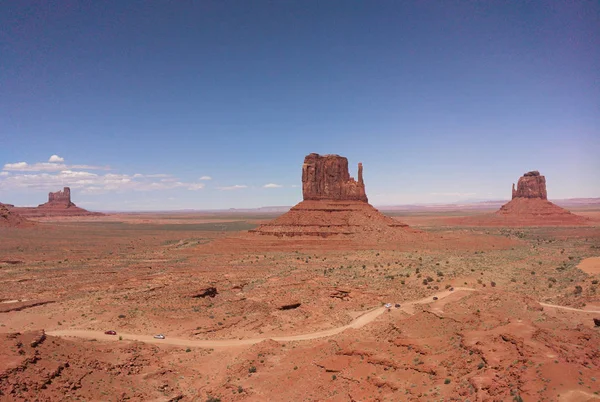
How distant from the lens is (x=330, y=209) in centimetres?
8562

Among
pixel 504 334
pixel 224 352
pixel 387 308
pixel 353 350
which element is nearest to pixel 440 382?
pixel 504 334

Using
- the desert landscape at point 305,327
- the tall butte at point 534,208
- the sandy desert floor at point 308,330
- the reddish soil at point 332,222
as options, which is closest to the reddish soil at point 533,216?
the tall butte at point 534,208

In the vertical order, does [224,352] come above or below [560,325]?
below

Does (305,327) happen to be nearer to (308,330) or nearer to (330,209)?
(308,330)

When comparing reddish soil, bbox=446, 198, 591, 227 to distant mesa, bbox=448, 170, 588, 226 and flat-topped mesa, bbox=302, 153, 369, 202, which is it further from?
flat-topped mesa, bbox=302, 153, 369, 202

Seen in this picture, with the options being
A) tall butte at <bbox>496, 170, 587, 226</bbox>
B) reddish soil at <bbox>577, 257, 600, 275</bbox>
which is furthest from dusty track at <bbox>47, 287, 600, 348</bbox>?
tall butte at <bbox>496, 170, 587, 226</bbox>

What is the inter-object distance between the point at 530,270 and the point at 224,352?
36698 millimetres

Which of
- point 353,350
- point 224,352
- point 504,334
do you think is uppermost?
A: point 504,334

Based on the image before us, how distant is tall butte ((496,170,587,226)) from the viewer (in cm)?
12850

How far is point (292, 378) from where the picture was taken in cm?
2009

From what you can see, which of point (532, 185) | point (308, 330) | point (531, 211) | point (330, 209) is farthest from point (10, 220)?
point (532, 185)

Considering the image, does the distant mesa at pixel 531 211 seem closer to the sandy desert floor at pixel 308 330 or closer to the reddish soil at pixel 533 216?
the reddish soil at pixel 533 216

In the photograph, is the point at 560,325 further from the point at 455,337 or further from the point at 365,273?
the point at 365,273

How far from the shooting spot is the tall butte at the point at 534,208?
5059 inches
